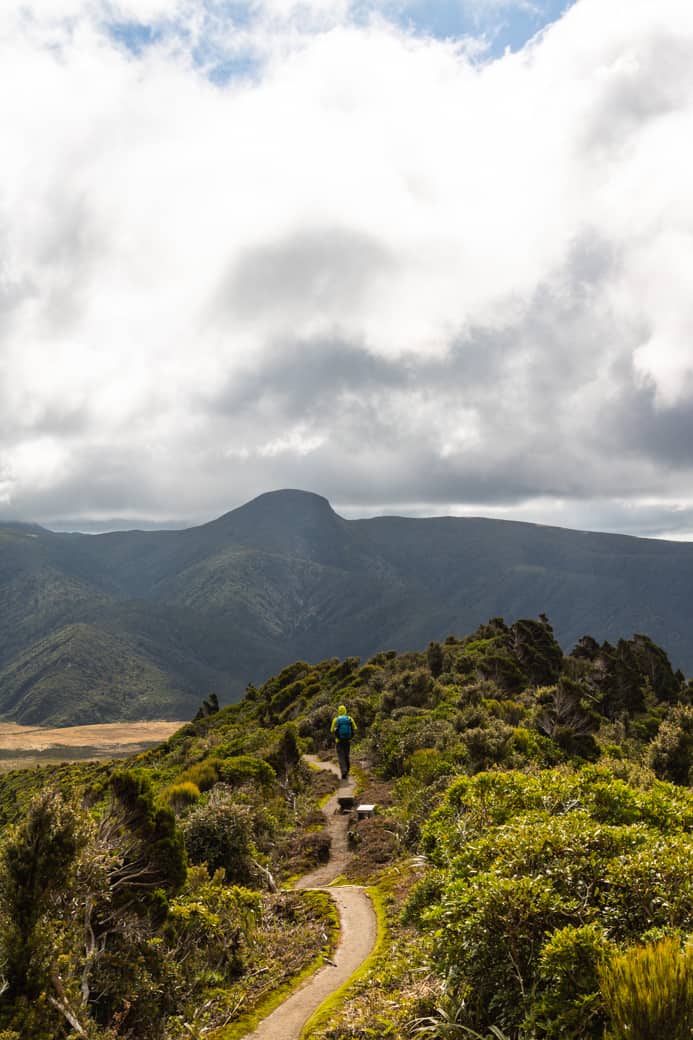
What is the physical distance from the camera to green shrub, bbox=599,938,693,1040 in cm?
404

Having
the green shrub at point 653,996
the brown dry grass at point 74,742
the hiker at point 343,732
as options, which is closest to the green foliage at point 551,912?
the green shrub at point 653,996

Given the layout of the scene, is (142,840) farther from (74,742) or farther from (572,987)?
(74,742)

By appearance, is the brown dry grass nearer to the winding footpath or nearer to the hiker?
the hiker

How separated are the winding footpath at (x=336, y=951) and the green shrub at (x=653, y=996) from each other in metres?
4.49

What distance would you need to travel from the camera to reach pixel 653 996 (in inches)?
159

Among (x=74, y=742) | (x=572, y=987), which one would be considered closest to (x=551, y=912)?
(x=572, y=987)

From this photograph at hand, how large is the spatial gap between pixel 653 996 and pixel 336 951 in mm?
7331

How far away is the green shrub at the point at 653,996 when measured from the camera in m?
4.04

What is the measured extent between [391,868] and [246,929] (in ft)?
14.7

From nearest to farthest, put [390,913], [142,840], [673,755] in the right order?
[142,840], [390,913], [673,755]

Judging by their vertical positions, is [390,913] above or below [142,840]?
below

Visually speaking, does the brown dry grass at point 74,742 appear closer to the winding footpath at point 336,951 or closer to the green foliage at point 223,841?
the winding footpath at point 336,951

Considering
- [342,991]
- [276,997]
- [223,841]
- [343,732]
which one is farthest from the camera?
[343,732]

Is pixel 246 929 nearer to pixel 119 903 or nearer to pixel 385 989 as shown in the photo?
pixel 119 903
